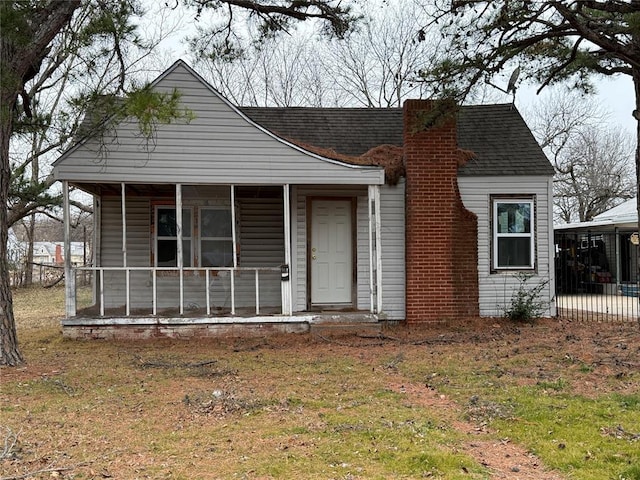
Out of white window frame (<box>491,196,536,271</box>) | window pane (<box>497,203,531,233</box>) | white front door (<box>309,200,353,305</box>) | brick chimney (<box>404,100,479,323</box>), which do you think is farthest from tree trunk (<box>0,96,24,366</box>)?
window pane (<box>497,203,531,233</box>)

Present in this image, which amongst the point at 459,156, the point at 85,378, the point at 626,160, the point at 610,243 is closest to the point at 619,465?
the point at 85,378

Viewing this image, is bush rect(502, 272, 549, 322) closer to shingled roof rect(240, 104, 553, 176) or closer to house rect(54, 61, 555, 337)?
house rect(54, 61, 555, 337)

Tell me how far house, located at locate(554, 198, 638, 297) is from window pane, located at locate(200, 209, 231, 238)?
35.8 ft

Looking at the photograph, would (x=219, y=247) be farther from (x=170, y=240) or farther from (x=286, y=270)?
(x=286, y=270)

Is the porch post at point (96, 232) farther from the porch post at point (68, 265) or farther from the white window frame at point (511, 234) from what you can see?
the white window frame at point (511, 234)

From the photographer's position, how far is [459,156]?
437 inches

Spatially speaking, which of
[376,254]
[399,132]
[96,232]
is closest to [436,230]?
[376,254]

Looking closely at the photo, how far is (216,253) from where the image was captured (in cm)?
1112

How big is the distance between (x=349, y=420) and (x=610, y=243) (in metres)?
18.3

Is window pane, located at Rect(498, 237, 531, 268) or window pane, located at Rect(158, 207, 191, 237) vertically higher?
window pane, located at Rect(158, 207, 191, 237)

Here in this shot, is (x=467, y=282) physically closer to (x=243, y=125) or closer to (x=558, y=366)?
(x=558, y=366)

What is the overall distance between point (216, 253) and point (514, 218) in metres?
6.07

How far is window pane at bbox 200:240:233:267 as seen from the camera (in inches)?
436

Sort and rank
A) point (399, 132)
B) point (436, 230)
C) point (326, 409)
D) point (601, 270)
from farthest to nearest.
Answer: point (601, 270), point (399, 132), point (436, 230), point (326, 409)
